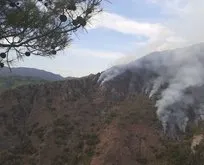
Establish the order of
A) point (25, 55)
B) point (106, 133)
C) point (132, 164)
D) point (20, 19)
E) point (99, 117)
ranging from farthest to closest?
point (99, 117)
point (106, 133)
point (132, 164)
point (25, 55)
point (20, 19)

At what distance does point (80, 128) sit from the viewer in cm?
4159

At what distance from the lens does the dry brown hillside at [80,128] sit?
36125 millimetres

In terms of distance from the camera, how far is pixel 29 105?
48562mm

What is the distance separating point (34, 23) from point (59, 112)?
1358 inches

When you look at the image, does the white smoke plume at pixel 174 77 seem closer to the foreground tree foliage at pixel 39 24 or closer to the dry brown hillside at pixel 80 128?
the dry brown hillside at pixel 80 128

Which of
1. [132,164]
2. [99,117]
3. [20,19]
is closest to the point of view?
[20,19]

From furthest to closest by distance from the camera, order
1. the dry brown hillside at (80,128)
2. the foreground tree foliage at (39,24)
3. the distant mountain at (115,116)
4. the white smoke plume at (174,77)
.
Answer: the white smoke plume at (174,77), the distant mountain at (115,116), the dry brown hillside at (80,128), the foreground tree foliage at (39,24)

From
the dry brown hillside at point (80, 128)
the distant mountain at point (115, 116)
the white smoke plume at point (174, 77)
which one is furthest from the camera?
the white smoke plume at point (174, 77)

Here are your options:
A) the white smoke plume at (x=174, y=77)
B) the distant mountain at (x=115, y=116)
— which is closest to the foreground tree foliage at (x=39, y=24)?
the distant mountain at (x=115, y=116)

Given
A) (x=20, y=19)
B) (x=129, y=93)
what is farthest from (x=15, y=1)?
(x=129, y=93)

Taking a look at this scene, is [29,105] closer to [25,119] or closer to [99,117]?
[25,119]

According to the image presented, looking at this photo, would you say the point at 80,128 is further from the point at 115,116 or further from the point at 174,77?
the point at 174,77

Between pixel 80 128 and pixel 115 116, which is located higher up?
pixel 115 116


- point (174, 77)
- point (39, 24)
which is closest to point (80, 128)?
point (174, 77)
